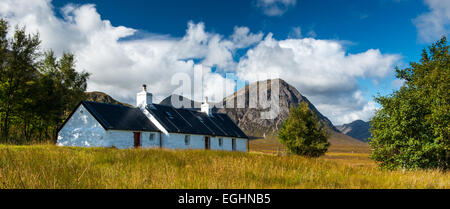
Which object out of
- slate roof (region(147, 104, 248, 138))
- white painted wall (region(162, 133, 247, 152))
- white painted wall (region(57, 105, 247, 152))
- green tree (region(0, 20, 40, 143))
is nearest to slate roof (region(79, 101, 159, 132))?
white painted wall (region(57, 105, 247, 152))

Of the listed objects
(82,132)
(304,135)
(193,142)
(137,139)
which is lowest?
(193,142)

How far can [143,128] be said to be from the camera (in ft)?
105

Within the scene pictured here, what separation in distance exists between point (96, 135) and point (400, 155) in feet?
79.9

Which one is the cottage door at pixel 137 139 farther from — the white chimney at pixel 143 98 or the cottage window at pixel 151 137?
the white chimney at pixel 143 98

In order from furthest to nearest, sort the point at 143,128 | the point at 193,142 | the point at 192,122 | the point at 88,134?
the point at 192,122
the point at 193,142
the point at 143,128
the point at 88,134

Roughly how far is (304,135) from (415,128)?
704 inches

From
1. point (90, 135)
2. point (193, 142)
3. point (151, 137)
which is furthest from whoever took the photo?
point (193, 142)

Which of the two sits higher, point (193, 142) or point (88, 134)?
point (88, 134)

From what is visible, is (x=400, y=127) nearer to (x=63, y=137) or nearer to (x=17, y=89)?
(x=63, y=137)

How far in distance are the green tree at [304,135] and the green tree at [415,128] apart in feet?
50.9

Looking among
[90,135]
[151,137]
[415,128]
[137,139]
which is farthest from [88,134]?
[415,128]

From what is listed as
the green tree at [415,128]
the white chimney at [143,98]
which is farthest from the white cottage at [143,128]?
the green tree at [415,128]

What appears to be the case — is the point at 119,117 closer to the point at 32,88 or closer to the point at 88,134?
the point at 88,134
